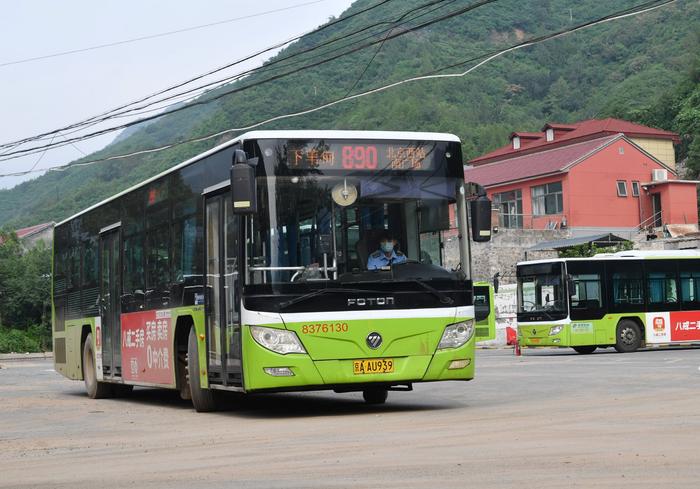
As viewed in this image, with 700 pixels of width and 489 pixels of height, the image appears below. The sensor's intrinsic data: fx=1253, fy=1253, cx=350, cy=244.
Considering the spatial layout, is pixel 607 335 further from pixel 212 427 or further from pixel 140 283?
pixel 212 427

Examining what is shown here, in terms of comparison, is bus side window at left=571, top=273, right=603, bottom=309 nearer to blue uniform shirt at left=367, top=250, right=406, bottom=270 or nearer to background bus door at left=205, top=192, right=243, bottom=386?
background bus door at left=205, top=192, right=243, bottom=386

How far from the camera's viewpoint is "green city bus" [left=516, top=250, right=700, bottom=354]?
36812 mm

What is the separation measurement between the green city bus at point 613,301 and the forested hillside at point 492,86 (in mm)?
32677

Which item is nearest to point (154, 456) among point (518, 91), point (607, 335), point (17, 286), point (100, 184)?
point (607, 335)

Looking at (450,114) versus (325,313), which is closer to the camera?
(325,313)

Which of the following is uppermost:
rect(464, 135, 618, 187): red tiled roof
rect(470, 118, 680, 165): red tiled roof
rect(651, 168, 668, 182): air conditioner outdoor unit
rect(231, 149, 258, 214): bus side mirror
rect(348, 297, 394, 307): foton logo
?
rect(470, 118, 680, 165): red tiled roof

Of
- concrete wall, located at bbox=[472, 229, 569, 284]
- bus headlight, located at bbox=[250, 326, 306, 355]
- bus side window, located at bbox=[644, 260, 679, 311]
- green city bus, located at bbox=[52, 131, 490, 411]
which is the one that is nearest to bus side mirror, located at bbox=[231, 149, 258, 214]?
green city bus, located at bbox=[52, 131, 490, 411]

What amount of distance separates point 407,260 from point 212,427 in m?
3.00

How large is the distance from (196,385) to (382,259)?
10.8ft

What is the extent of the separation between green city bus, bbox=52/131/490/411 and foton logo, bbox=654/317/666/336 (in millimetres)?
23518

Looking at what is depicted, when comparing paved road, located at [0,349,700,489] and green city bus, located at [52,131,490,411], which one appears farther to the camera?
green city bus, located at [52,131,490,411]

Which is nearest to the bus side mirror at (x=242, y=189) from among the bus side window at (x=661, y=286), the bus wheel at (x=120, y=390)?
the bus wheel at (x=120, y=390)

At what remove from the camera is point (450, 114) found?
117 metres

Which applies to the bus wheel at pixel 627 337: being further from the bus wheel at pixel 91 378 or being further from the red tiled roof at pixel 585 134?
the red tiled roof at pixel 585 134
